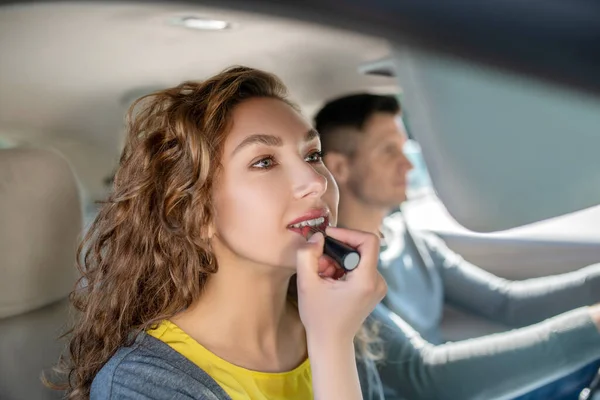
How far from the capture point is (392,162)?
4.16ft

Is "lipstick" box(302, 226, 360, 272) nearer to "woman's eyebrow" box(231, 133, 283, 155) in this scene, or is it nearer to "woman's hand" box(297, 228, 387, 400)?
"woman's hand" box(297, 228, 387, 400)

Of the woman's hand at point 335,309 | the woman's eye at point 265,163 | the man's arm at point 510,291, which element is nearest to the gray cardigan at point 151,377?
the woman's hand at point 335,309

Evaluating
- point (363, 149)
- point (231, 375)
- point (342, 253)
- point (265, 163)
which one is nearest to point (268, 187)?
point (265, 163)

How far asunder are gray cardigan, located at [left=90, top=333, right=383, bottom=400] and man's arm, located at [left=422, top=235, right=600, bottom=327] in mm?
409

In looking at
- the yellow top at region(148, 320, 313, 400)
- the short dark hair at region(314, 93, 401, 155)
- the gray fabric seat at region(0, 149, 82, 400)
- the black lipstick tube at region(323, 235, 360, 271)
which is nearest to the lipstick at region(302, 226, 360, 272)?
the black lipstick tube at region(323, 235, 360, 271)

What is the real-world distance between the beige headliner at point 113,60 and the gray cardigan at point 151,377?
1.42 feet

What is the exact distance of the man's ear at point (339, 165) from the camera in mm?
1349

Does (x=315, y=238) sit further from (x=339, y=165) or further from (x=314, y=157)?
(x=339, y=165)

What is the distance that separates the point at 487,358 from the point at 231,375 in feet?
1.23

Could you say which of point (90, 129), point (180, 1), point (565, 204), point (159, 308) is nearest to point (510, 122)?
point (565, 204)

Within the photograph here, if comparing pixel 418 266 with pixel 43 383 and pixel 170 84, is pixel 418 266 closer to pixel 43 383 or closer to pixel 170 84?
pixel 170 84

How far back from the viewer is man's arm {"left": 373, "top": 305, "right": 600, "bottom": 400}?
102 cm

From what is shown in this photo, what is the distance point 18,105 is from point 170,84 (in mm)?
251

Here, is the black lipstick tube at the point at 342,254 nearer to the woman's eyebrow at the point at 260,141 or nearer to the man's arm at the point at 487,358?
the woman's eyebrow at the point at 260,141
